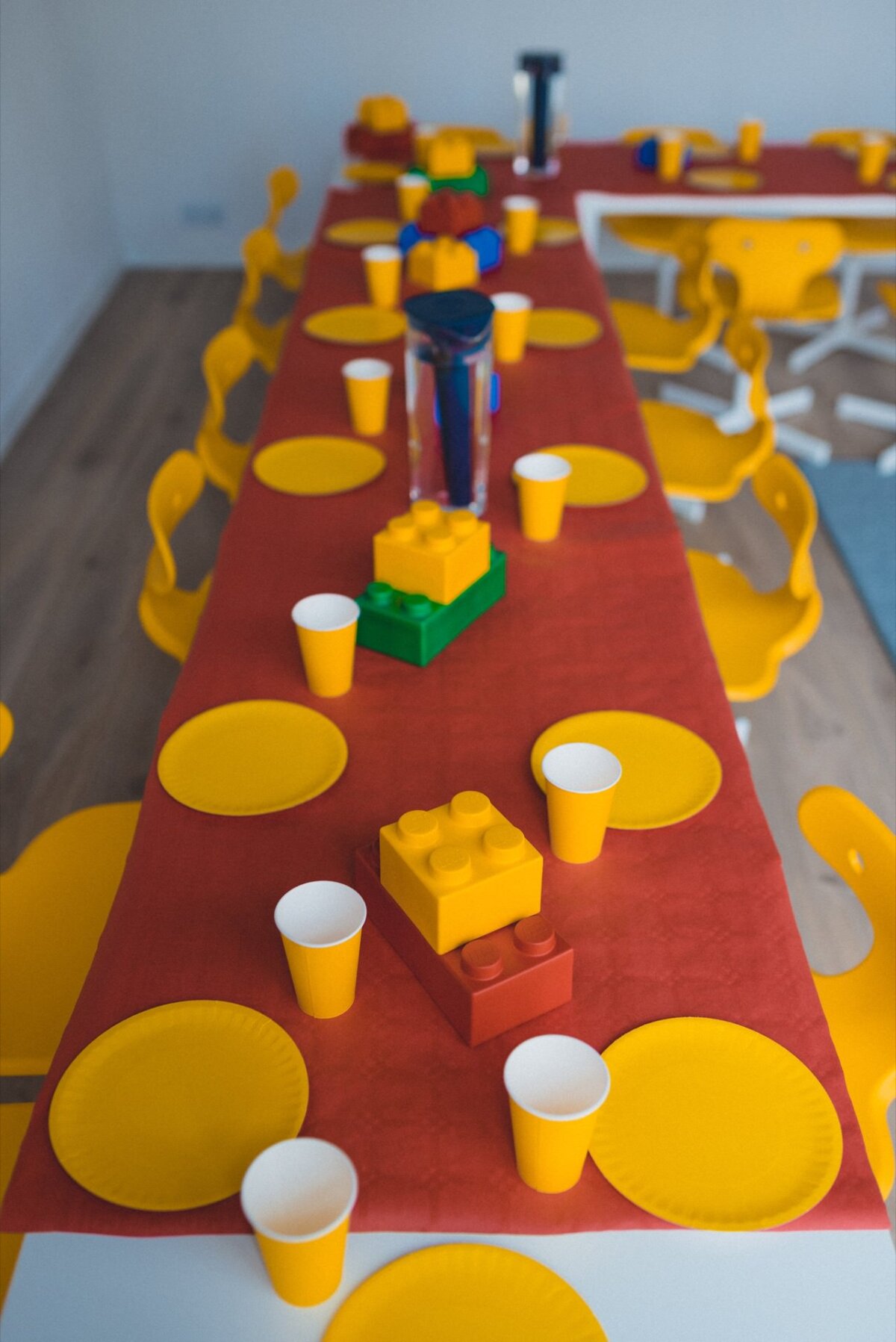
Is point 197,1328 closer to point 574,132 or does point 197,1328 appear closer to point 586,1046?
point 586,1046

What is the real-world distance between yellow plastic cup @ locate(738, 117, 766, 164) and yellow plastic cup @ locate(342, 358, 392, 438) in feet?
7.17

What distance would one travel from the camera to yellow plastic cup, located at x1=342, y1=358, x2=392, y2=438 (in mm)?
1884

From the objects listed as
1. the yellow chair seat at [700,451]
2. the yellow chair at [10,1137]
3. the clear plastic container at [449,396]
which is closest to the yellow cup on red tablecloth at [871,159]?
the yellow chair seat at [700,451]

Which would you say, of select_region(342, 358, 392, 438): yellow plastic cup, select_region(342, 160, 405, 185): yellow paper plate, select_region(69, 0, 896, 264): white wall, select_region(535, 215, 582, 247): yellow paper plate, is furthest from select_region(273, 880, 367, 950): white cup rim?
select_region(69, 0, 896, 264): white wall

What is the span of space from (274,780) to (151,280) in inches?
164

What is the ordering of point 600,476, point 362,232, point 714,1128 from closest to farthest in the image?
point 714,1128 → point 600,476 → point 362,232

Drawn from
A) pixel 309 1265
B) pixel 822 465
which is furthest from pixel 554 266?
pixel 309 1265

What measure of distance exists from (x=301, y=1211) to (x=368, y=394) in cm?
141

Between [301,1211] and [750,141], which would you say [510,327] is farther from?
[750,141]

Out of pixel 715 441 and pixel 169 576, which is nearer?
pixel 169 576

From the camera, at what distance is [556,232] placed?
2902 millimetres

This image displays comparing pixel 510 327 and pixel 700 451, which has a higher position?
pixel 510 327

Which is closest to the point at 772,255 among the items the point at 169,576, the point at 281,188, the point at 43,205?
the point at 281,188

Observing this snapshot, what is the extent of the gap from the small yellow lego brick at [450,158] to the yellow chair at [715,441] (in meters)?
0.94
